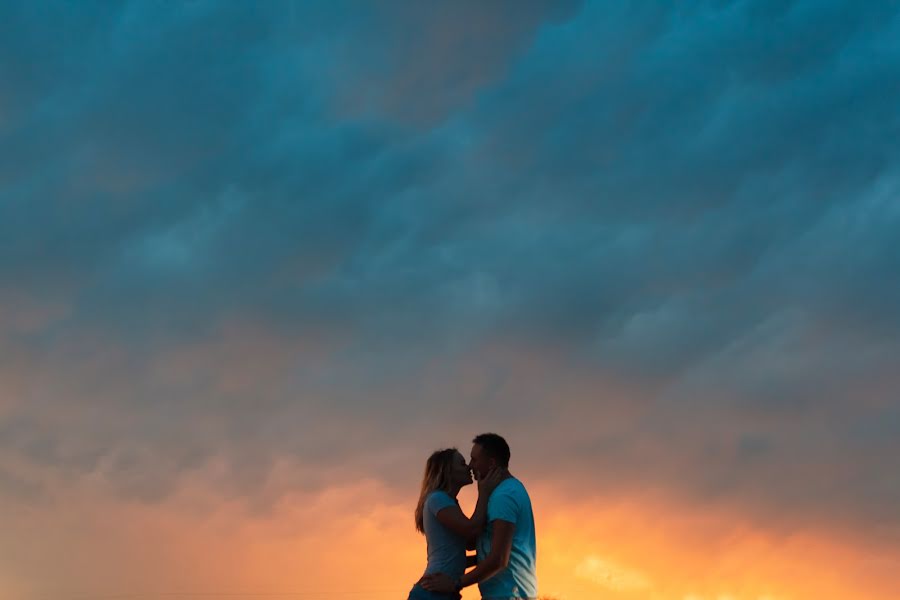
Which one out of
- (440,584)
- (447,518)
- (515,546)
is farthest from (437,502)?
(515,546)

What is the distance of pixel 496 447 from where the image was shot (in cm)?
1063

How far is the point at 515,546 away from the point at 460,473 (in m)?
1.17

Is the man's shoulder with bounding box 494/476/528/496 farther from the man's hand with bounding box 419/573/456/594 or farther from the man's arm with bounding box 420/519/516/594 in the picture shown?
the man's hand with bounding box 419/573/456/594

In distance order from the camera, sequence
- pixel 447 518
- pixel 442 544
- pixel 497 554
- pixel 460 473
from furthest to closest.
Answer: pixel 460 473
pixel 442 544
pixel 447 518
pixel 497 554

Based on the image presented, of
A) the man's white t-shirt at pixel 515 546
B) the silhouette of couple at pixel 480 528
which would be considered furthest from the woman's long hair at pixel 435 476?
the man's white t-shirt at pixel 515 546

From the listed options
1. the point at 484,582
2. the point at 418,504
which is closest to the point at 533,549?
Answer: the point at 484,582

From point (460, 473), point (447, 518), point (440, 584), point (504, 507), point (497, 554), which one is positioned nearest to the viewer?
point (497, 554)

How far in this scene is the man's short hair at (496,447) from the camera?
10.6 m

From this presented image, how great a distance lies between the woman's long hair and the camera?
1088 cm

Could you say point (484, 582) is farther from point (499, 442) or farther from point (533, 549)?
point (499, 442)

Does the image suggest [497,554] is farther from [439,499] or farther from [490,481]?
[439,499]

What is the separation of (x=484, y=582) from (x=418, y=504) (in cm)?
135

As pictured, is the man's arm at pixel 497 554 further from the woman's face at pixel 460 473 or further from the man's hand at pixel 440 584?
the woman's face at pixel 460 473

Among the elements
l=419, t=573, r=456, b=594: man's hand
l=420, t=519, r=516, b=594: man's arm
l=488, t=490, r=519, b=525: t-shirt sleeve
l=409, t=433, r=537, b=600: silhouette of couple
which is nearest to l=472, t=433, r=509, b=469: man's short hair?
l=409, t=433, r=537, b=600: silhouette of couple
